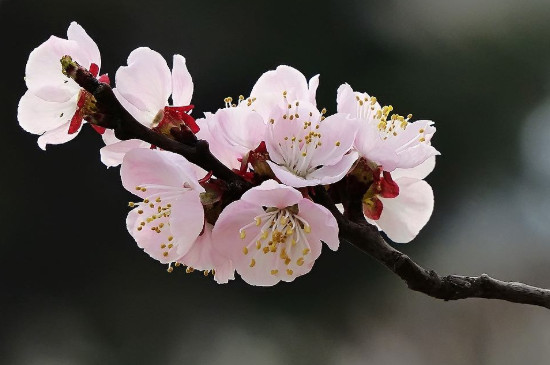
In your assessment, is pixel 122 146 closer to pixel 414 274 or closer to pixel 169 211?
pixel 169 211

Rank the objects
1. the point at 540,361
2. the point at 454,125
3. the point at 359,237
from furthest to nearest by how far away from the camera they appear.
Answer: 1. the point at 454,125
2. the point at 540,361
3. the point at 359,237

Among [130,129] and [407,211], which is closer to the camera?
[130,129]

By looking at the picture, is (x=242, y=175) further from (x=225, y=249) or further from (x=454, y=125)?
(x=454, y=125)

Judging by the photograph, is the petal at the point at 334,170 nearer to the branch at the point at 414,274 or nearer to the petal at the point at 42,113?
the branch at the point at 414,274

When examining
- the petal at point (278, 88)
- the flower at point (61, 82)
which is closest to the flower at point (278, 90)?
the petal at point (278, 88)

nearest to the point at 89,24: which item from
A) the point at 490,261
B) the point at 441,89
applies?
the point at 441,89

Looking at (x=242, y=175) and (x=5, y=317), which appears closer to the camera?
(x=242, y=175)

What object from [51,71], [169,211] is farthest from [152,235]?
[51,71]
